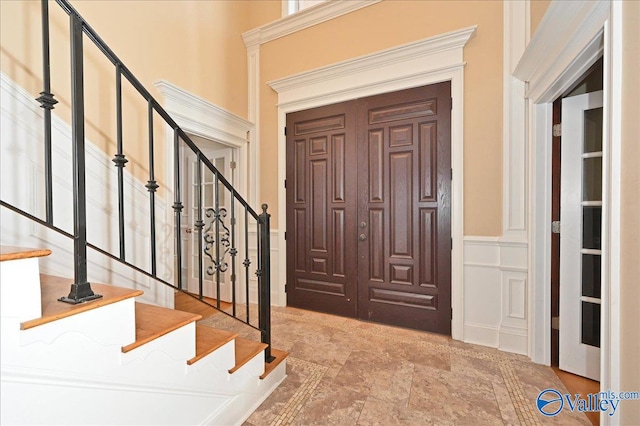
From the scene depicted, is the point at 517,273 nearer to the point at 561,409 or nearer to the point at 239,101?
the point at 561,409

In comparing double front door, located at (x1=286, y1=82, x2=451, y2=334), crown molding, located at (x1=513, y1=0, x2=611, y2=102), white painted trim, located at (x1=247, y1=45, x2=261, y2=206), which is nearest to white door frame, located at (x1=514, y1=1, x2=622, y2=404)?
crown molding, located at (x1=513, y1=0, x2=611, y2=102)

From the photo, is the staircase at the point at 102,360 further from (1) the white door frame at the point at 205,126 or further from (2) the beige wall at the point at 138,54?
(1) the white door frame at the point at 205,126

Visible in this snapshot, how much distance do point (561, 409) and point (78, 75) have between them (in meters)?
2.78

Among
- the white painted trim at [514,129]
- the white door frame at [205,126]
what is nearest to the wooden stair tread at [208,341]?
the white door frame at [205,126]

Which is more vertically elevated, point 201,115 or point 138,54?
point 138,54

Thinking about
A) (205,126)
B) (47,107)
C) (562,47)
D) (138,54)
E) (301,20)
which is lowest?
(47,107)

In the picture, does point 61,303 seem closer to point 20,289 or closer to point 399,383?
point 20,289

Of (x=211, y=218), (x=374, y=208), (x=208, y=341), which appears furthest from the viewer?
(x=211, y=218)

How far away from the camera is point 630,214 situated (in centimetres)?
110

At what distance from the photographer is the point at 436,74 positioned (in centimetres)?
251

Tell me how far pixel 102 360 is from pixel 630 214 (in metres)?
1.98

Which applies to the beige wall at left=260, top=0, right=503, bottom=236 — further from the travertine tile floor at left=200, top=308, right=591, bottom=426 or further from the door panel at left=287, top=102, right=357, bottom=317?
the travertine tile floor at left=200, top=308, right=591, bottom=426

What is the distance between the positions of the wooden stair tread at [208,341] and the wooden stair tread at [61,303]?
438mm

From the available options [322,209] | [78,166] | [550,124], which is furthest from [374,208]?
[78,166]
